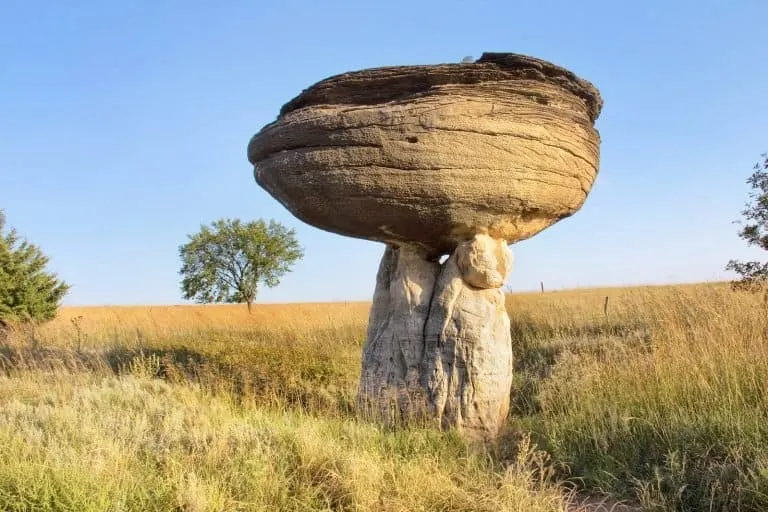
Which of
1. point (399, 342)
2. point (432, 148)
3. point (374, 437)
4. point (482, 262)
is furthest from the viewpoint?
point (399, 342)

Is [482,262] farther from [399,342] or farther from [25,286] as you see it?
[25,286]

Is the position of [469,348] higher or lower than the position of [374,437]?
higher

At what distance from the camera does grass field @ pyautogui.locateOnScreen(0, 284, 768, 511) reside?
3.34 meters

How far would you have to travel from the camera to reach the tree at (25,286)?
1420cm

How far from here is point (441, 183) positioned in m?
4.75

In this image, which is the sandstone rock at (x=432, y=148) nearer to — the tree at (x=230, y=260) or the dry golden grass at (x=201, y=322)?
the dry golden grass at (x=201, y=322)

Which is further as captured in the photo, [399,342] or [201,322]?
[201,322]

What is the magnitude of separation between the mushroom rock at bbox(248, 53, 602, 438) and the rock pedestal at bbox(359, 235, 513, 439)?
12mm

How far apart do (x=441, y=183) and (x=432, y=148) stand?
30 cm

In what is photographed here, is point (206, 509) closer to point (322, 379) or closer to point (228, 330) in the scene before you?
point (322, 379)

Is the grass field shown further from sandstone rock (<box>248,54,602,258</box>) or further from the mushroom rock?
sandstone rock (<box>248,54,602,258</box>)

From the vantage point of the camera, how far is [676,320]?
782cm

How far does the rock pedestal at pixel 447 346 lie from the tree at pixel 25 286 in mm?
12222

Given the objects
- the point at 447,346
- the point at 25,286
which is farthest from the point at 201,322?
the point at 447,346
